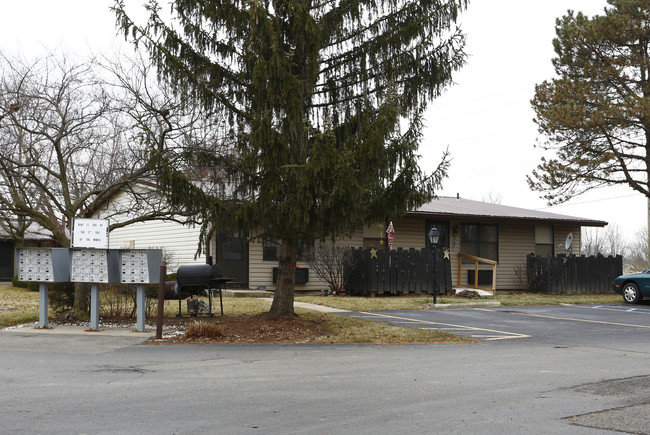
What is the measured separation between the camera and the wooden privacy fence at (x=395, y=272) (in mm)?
22500

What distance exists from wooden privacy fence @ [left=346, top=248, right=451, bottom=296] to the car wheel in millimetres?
5785

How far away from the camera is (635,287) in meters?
21.7

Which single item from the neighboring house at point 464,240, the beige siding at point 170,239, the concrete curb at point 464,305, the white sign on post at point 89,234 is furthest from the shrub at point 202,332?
the beige siding at point 170,239

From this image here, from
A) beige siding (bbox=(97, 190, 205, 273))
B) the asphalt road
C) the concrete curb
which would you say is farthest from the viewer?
beige siding (bbox=(97, 190, 205, 273))

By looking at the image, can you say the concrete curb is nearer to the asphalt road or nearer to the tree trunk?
the tree trunk

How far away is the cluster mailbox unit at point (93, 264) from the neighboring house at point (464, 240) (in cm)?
1063

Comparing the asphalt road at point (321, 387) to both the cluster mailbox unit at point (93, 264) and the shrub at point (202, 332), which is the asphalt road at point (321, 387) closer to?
the shrub at point (202, 332)

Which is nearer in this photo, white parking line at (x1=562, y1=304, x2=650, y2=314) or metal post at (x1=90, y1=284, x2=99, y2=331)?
metal post at (x1=90, y1=284, x2=99, y2=331)

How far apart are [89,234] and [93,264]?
0.57m

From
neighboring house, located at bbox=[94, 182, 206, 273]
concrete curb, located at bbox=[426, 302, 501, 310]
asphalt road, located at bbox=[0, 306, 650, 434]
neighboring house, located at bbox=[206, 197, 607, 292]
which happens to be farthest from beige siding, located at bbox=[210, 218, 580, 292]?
asphalt road, located at bbox=[0, 306, 650, 434]

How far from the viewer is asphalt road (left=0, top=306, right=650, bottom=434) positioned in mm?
5602

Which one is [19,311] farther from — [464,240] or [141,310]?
[464,240]

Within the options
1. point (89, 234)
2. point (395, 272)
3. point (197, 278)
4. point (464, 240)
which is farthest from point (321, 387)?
point (464, 240)

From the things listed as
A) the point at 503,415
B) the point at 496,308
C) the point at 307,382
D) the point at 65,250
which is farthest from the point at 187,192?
the point at 496,308
